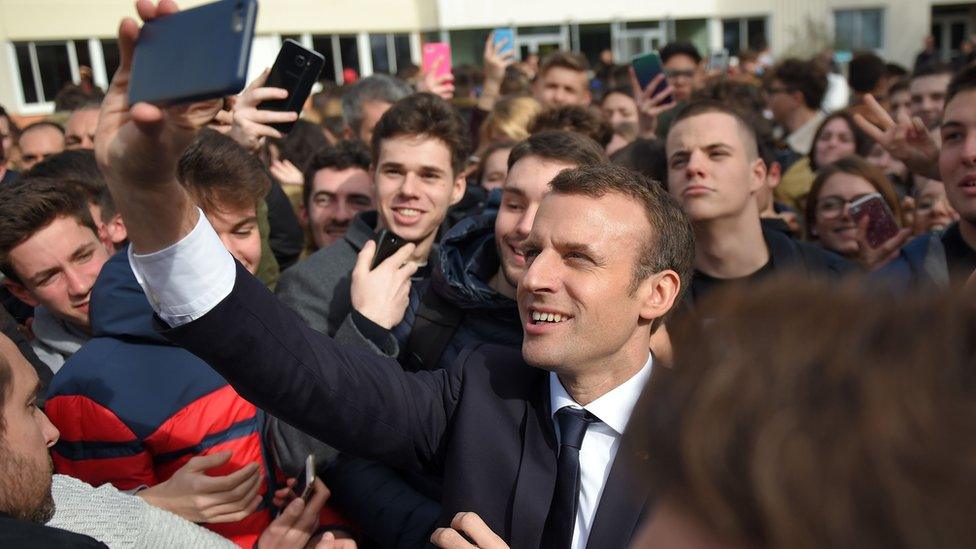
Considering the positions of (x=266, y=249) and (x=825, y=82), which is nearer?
(x=266, y=249)

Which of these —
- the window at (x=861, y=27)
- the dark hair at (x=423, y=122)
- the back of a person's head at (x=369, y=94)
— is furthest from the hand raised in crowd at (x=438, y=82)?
the window at (x=861, y=27)

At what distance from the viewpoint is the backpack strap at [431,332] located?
2.62 m

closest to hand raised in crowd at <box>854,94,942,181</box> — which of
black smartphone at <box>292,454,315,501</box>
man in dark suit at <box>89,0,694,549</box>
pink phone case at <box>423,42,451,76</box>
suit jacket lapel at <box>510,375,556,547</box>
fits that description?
man in dark suit at <box>89,0,694,549</box>

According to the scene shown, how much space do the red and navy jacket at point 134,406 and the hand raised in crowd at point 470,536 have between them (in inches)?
35.6

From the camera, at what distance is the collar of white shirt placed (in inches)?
77.6

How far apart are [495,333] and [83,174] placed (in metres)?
1.99

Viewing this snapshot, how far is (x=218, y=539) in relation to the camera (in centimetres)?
202

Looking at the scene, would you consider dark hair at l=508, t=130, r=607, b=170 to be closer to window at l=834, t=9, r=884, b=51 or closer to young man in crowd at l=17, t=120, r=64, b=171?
young man in crowd at l=17, t=120, r=64, b=171

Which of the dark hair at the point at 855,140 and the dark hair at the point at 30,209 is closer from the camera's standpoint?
the dark hair at the point at 30,209

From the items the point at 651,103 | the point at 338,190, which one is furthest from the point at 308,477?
the point at 651,103

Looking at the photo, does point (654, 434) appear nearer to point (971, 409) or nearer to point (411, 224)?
point (971, 409)

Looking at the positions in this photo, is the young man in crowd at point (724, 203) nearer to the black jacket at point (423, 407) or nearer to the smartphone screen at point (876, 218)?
the smartphone screen at point (876, 218)

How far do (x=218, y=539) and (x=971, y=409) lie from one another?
177 cm

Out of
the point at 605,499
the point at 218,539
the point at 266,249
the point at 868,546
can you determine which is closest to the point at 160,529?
the point at 218,539
